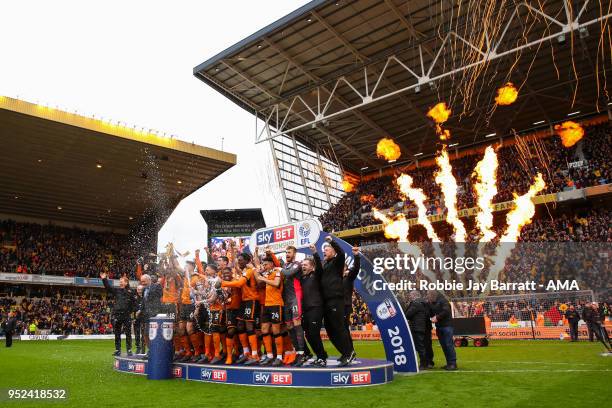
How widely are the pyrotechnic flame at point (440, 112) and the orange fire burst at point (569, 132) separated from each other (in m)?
7.50

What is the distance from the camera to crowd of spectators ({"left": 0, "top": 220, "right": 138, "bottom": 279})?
117 ft

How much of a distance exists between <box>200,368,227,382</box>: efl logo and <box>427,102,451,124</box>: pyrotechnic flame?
24120 millimetres

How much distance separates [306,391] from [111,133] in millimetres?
23657

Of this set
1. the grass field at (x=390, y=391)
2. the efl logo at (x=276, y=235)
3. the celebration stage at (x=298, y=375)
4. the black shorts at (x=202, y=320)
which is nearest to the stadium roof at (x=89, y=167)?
the efl logo at (x=276, y=235)

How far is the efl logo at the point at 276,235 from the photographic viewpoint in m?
9.52

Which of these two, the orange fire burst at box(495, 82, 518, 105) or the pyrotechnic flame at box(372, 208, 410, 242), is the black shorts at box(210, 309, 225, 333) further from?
the pyrotechnic flame at box(372, 208, 410, 242)

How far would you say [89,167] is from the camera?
102ft

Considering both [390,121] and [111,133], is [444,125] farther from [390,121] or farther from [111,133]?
[111,133]

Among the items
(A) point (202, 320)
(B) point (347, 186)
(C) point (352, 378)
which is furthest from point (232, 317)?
(B) point (347, 186)

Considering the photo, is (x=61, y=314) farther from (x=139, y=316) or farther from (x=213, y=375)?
(x=213, y=375)

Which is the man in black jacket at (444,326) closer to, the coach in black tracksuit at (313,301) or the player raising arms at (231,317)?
the coach in black tracksuit at (313,301)

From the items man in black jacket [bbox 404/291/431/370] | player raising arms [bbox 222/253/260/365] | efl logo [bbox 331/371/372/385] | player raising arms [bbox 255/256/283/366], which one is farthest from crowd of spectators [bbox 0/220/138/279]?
efl logo [bbox 331/371/372/385]

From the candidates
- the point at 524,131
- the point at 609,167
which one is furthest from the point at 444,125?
the point at 609,167

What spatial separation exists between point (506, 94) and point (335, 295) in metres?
23.6
